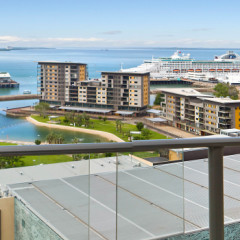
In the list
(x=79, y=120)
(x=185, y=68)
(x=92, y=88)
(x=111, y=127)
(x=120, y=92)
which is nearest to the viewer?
(x=111, y=127)

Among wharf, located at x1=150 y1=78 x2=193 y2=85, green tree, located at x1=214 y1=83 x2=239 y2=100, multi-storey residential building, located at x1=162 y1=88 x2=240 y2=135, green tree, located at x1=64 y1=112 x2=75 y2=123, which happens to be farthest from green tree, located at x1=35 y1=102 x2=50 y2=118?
wharf, located at x1=150 y1=78 x2=193 y2=85

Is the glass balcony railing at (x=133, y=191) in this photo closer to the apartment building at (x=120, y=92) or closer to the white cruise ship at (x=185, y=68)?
the apartment building at (x=120, y=92)

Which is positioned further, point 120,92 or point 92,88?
point 92,88

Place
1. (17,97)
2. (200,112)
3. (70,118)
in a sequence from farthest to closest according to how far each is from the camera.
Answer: (17,97) → (70,118) → (200,112)

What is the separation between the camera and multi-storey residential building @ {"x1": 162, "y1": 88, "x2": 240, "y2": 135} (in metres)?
8.22

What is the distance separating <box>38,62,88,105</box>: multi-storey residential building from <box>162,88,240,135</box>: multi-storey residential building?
2.97 meters

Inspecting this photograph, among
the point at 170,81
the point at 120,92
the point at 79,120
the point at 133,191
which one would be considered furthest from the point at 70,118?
the point at 170,81

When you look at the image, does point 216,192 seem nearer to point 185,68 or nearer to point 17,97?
point 17,97

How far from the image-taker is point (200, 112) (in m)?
8.86

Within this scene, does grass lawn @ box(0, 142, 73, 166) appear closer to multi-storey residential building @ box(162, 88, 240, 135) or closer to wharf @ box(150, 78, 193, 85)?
multi-storey residential building @ box(162, 88, 240, 135)

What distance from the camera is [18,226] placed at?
297mm

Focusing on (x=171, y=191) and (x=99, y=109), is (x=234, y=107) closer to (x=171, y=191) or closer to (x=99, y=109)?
(x=99, y=109)

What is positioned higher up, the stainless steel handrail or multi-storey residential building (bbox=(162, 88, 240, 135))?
the stainless steel handrail

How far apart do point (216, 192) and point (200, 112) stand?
341 inches
